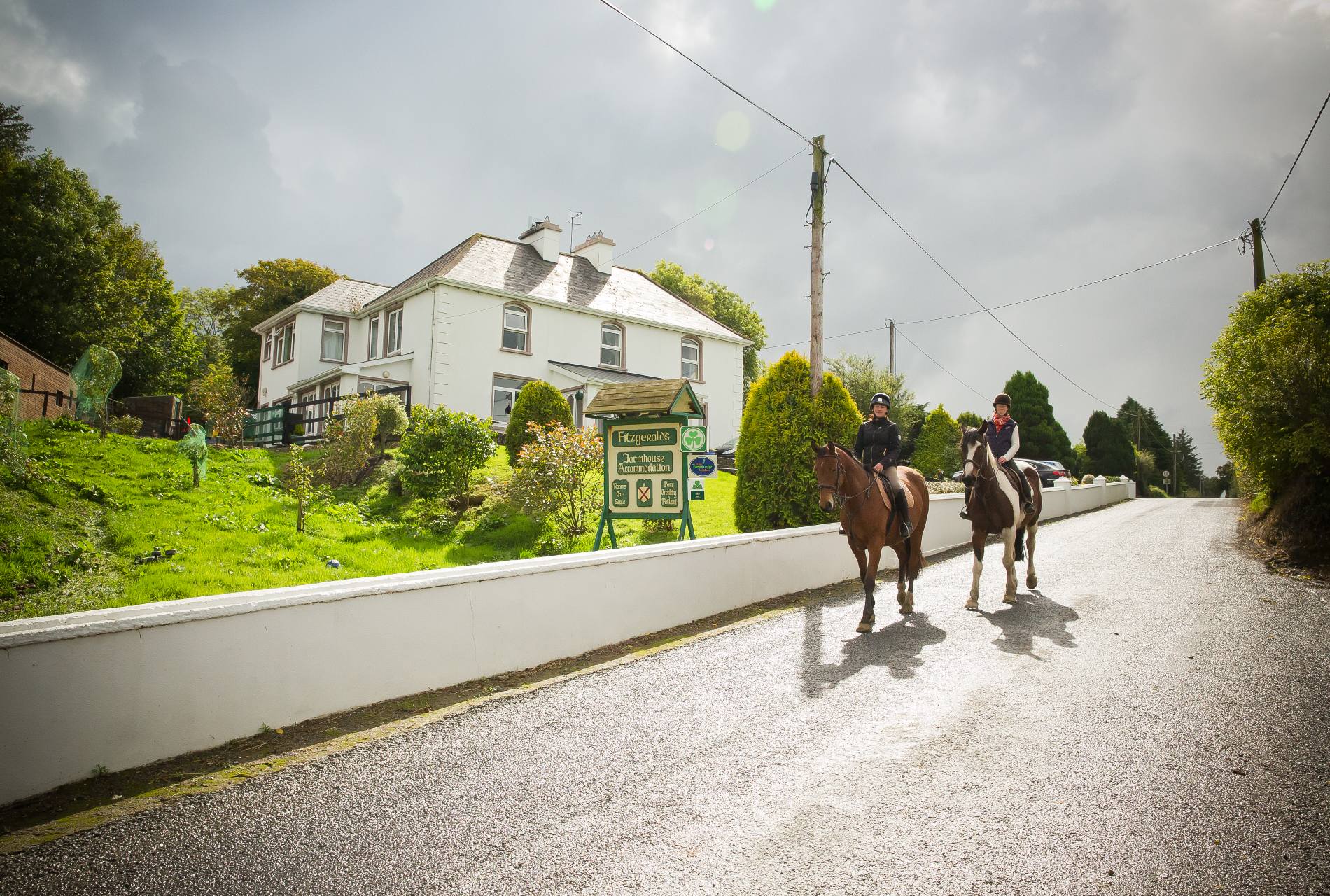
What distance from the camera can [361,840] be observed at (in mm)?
3535

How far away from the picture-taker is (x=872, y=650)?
7203 mm

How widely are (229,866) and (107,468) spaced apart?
13.5m

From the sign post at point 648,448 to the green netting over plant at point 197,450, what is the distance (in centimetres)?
804

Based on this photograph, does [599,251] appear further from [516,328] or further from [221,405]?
[221,405]

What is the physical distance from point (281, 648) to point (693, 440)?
304 inches

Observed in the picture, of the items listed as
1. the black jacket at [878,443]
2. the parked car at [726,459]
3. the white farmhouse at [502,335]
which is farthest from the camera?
the white farmhouse at [502,335]

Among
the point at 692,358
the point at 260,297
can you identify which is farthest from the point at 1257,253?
the point at 260,297

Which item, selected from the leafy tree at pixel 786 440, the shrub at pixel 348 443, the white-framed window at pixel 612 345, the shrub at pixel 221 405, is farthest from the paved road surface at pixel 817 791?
the white-framed window at pixel 612 345

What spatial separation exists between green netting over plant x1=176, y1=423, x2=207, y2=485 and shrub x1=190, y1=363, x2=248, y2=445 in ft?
35.9

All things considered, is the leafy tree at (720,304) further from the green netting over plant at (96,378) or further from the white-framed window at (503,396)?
the green netting over plant at (96,378)

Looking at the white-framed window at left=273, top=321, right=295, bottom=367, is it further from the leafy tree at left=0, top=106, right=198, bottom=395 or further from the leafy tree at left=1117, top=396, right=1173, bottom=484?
the leafy tree at left=1117, top=396, right=1173, bottom=484

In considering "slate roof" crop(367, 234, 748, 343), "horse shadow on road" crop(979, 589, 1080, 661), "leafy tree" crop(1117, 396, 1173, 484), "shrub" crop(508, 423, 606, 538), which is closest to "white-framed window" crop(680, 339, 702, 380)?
"slate roof" crop(367, 234, 748, 343)

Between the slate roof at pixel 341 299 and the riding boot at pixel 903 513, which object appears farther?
the slate roof at pixel 341 299

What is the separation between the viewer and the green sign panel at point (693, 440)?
1173cm
